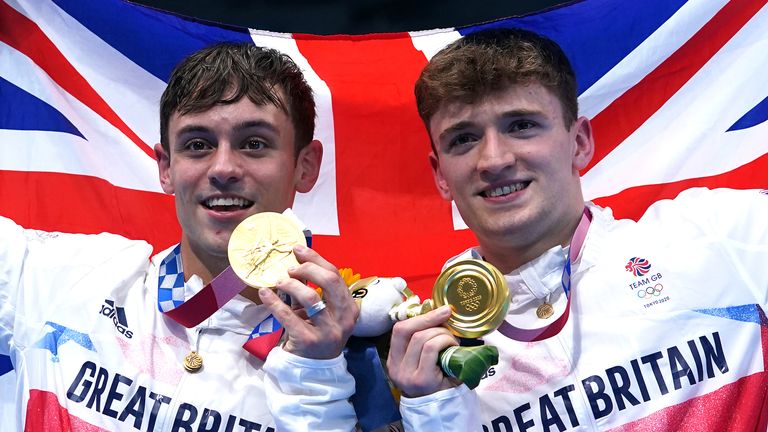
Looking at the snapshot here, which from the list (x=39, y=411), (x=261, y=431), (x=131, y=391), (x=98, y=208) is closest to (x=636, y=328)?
(x=261, y=431)

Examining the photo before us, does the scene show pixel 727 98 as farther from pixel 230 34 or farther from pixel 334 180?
pixel 230 34

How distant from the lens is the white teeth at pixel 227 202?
293 centimetres

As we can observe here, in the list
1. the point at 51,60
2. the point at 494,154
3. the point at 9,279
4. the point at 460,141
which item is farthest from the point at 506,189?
the point at 51,60

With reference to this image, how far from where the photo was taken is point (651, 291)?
9.43 feet

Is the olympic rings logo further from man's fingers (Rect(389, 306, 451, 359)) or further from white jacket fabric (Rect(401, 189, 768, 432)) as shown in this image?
man's fingers (Rect(389, 306, 451, 359))

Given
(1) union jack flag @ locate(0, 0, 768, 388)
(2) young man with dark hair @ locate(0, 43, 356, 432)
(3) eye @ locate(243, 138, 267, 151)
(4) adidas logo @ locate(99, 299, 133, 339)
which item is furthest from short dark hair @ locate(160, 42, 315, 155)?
(1) union jack flag @ locate(0, 0, 768, 388)

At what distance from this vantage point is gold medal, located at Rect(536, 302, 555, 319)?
288 centimetres

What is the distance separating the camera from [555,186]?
2.97 meters

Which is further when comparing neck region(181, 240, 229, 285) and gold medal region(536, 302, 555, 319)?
neck region(181, 240, 229, 285)

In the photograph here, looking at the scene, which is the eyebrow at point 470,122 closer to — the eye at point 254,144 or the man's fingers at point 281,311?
the eye at point 254,144

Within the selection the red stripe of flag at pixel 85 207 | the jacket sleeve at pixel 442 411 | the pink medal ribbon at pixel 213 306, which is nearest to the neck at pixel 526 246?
the jacket sleeve at pixel 442 411

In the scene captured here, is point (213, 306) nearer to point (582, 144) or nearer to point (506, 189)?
point (506, 189)

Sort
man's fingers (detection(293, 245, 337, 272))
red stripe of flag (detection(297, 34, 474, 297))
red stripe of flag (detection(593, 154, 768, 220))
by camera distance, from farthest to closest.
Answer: red stripe of flag (detection(297, 34, 474, 297)), red stripe of flag (detection(593, 154, 768, 220)), man's fingers (detection(293, 245, 337, 272))

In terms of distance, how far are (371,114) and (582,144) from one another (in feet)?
4.00
